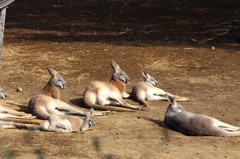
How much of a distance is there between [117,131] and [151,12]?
9.93 metres

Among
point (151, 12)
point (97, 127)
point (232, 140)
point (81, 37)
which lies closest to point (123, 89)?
point (97, 127)

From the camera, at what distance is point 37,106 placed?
6.89 metres

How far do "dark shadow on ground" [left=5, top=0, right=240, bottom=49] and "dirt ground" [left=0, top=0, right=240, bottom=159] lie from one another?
21mm

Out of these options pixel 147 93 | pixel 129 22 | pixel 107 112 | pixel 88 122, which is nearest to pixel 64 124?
pixel 88 122

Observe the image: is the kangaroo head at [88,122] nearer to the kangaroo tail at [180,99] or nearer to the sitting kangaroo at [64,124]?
the sitting kangaroo at [64,124]

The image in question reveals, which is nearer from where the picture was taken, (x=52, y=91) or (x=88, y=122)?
(x=88, y=122)

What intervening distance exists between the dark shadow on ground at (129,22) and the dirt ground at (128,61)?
2 centimetres

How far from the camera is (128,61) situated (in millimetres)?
10266

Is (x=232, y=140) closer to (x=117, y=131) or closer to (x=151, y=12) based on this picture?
(x=117, y=131)

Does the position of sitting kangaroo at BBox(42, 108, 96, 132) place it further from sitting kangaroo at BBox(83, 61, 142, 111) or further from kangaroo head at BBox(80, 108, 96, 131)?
sitting kangaroo at BBox(83, 61, 142, 111)

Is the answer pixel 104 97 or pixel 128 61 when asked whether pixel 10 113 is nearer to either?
pixel 104 97

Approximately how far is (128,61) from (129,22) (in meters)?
4.62

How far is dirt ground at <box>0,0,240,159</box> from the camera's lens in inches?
236

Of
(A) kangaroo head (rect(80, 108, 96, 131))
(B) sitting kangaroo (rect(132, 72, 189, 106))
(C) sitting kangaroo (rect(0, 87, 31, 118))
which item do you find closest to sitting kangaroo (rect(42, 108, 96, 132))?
(A) kangaroo head (rect(80, 108, 96, 131))
